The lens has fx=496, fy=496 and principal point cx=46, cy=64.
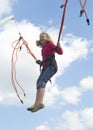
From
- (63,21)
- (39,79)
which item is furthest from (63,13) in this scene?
(39,79)

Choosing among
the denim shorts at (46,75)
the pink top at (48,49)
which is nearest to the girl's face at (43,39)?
the pink top at (48,49)

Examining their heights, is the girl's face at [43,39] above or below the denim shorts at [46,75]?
above

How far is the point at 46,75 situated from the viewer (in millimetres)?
21922

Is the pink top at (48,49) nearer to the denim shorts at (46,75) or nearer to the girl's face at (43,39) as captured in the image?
the girl's face at (43,39)

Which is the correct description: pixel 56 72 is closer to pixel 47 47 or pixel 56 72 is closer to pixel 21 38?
pixel 47 47

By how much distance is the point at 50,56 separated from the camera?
71.7ft

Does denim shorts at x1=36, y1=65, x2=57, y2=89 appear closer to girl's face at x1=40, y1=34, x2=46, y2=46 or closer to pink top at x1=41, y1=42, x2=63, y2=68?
pink top at x1=41, y1=42, x2=63, y2=68

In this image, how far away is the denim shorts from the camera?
857 inches

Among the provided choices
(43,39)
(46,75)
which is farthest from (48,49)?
(46,75)

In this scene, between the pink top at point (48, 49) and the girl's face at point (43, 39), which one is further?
the girl's face at point (43, 39)

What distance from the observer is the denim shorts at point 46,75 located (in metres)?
21.8

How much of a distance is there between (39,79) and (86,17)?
3.41 m

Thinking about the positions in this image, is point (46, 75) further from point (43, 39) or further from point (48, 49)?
point (43, 39)

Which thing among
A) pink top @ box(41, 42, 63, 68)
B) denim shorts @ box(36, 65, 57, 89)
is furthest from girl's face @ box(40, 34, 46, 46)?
denim shorts @ box(36, 65, 57, 89)
